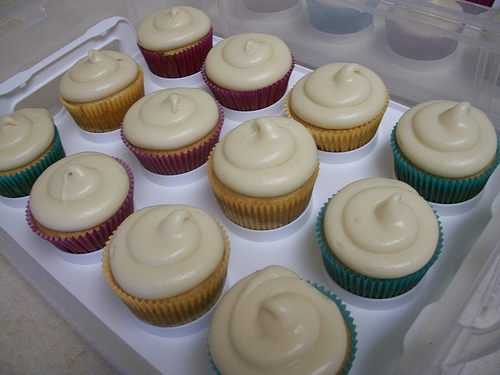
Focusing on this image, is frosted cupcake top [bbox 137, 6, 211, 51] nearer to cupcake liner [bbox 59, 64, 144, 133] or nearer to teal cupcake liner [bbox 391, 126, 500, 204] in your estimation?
cupcake liner [bbox 59, 64, 144, 133]

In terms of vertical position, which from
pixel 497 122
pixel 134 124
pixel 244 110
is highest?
pixel 134 124

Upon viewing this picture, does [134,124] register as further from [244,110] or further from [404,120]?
[404,120]

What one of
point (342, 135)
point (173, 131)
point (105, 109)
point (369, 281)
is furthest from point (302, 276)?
point (105, 109)

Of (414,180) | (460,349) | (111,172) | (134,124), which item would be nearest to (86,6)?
(134,124)


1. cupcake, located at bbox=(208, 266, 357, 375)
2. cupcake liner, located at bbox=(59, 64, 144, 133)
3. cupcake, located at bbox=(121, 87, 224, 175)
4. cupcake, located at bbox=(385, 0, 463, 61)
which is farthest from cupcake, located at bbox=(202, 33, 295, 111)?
cupcake, located at bbox=(208, 266, 357, 375)

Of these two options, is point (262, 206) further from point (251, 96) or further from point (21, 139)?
point (21, 139)

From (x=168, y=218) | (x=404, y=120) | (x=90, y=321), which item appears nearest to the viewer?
(x=168, y=218)

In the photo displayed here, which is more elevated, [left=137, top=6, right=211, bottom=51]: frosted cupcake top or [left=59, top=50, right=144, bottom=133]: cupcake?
[left=137, top=6, right=211, bottom=51]: frosted cupcake top
